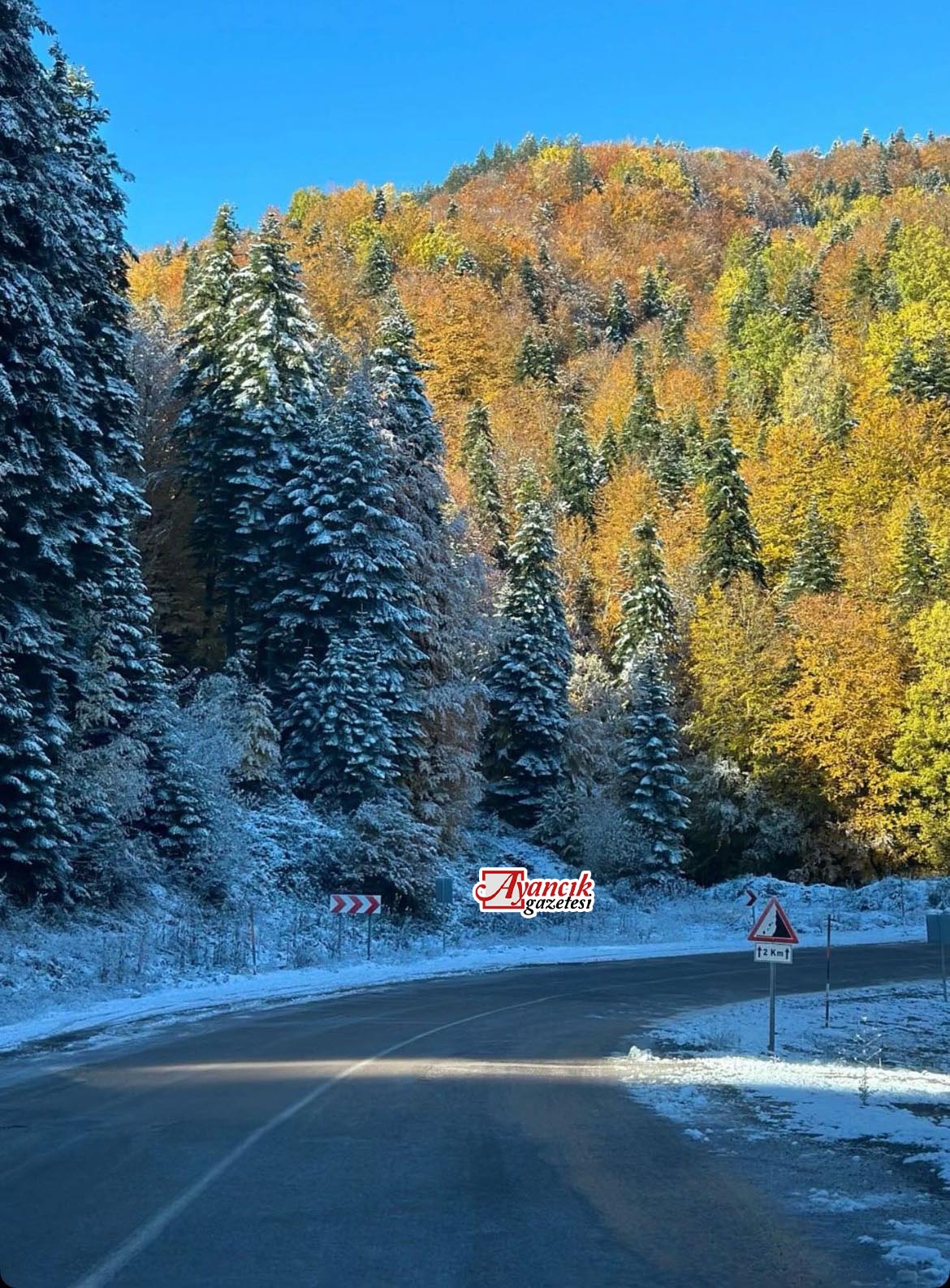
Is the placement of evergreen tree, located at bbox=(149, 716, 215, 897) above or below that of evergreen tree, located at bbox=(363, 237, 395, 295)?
below

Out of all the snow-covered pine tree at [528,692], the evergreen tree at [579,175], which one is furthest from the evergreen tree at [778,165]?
the snow-covered pine tree at [528,692]

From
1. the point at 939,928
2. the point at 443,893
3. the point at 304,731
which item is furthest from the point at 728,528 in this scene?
the point at 939,928

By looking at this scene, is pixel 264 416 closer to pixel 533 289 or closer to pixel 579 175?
pixel 533 289

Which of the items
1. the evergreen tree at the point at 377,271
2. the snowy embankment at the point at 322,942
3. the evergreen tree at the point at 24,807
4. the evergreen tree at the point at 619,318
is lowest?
the snowy embankment at the point at 322,942

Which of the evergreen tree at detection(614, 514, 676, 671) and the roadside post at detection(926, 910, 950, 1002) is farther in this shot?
the evergreen tree at detection(614, 514, 676, 671)

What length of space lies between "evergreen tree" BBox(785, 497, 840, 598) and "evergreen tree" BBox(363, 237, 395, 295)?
43283 millimetres

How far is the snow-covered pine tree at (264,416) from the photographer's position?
39.0m

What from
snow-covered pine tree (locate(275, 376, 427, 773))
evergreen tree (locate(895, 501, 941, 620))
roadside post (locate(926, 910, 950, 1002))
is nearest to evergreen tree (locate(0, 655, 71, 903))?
snow-covered pine tree (locate(275, 376, 427, 773))

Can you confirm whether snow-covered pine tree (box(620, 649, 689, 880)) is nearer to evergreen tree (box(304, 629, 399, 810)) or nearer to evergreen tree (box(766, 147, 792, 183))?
evergreen tree (box(304, 629, 399, 810))

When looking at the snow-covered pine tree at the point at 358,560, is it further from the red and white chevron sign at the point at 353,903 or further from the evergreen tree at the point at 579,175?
the evergreen tree at the point at 579,175

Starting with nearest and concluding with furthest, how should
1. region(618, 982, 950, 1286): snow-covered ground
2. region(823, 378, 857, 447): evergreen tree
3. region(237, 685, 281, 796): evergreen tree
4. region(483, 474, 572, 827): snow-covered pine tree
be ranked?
region(618, 982, 950, 1286): snow-covered ground
region(237, 685, 281, 796): evergreen tree
region(483, 474, 572, 827): snow-covered pine tree
region(823, 378, 857, 447): evergreen tree

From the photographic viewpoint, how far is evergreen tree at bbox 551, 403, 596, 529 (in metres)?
79.1

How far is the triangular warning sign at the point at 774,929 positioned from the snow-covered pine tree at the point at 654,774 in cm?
2917

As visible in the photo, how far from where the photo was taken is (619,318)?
11962 cm
